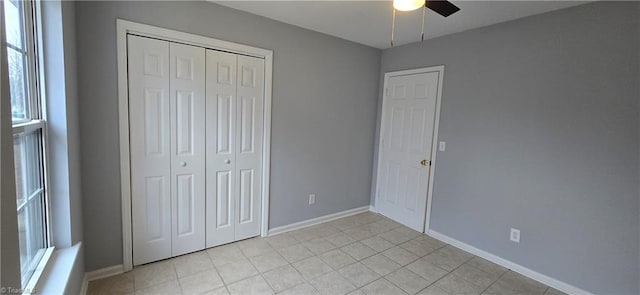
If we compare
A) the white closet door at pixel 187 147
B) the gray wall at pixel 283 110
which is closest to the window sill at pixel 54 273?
the gray wall at pixel 283 110

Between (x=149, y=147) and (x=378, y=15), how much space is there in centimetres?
234

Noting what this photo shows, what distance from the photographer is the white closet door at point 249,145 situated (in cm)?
263

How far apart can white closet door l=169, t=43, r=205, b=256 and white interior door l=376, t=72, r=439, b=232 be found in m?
2.32

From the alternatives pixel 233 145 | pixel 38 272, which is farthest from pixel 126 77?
pixel 38 272

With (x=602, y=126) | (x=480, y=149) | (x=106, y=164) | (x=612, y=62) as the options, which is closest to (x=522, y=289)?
(x=480, y=149)

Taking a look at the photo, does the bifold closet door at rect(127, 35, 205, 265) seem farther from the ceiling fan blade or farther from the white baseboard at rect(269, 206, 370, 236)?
the ceiling fan blade

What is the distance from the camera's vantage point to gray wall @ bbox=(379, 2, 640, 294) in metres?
1.97

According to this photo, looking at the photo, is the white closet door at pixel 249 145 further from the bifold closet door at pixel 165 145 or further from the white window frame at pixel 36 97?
the white window frame at pixel 36 97

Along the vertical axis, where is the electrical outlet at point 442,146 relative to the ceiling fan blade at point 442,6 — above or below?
below

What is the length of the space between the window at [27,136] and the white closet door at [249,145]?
1.38 meters

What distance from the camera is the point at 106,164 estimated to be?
2.05 m

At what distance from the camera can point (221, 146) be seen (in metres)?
2.57

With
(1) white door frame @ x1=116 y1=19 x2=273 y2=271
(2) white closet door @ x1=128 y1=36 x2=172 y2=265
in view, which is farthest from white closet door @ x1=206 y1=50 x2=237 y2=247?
(2) white closet door @ x1=128 y1=36 x2=172 y2=265

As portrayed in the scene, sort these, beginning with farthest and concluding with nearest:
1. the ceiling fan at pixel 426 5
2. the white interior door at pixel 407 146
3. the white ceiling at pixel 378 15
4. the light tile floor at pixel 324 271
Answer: the white interior door at pixel 407 146
the white ceiling at pixel 378 15
the light tile floor at pixel 324 271
the ceiling fan at pixel 426 5
